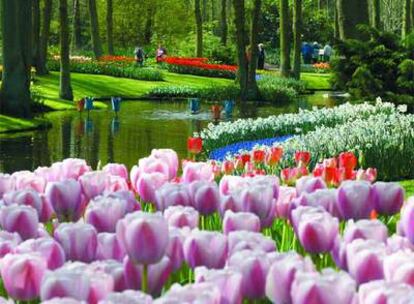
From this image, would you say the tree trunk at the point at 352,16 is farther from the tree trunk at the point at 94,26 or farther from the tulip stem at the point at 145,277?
the tree trunk at the point at 94,26

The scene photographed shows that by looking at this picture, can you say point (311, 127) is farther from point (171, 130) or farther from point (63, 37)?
point (63, 37)

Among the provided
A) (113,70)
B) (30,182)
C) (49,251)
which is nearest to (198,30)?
(113,70)

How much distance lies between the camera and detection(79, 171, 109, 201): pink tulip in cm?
349

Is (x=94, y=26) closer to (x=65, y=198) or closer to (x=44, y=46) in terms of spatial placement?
(x=44, y=46)

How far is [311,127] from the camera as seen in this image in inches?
632

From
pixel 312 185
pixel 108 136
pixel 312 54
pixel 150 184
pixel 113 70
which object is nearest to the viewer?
pixel 312 185

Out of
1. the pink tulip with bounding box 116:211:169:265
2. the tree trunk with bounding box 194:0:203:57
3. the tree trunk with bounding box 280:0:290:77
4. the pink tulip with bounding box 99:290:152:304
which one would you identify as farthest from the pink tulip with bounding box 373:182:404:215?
the tree trunk with bounding box 194:0:203:57

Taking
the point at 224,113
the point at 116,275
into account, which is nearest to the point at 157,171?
the point at 116,275

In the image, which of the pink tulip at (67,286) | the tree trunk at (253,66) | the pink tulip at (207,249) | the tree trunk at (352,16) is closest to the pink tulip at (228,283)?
the pink tulip at (67,286)

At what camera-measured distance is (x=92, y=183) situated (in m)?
3.51

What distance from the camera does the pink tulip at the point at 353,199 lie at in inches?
123

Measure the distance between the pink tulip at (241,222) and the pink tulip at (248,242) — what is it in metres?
0.26

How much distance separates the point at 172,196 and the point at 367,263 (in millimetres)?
1143

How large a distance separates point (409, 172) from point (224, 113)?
49.4 ft
